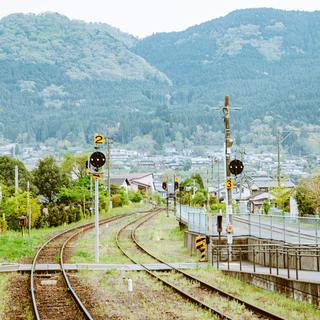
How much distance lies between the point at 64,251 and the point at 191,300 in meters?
13.5

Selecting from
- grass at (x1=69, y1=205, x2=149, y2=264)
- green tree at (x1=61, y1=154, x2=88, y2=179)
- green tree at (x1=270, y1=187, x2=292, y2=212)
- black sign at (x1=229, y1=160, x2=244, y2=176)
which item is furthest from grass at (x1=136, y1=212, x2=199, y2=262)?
green tree at (x1=61, y1=154, x2=88, y2=179)

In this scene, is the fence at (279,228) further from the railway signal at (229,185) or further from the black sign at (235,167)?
the black sign at (235,167)

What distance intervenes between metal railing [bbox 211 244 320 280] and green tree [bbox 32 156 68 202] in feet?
200

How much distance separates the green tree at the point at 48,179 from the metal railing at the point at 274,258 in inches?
2398

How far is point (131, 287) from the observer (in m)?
17.8

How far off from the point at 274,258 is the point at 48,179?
65.0 m

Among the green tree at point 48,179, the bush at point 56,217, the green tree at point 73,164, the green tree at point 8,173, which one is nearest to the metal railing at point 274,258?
the bush at point 56,217

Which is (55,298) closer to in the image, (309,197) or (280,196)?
(309,197)

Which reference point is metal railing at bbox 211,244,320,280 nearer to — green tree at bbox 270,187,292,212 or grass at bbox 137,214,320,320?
grass at bbox 137,214,320,320

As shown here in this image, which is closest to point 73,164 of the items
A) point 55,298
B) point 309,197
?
point 309,197

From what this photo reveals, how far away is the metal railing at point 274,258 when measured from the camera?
1916 cm

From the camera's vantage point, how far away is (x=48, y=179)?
85.6 meters

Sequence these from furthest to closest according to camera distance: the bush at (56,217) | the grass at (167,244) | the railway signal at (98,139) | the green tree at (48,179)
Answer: the green tree at (48,179), the bush at (56,217), the grass at (167,244), the railway signal at (98,139)

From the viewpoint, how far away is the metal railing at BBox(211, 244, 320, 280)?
62.9ft
